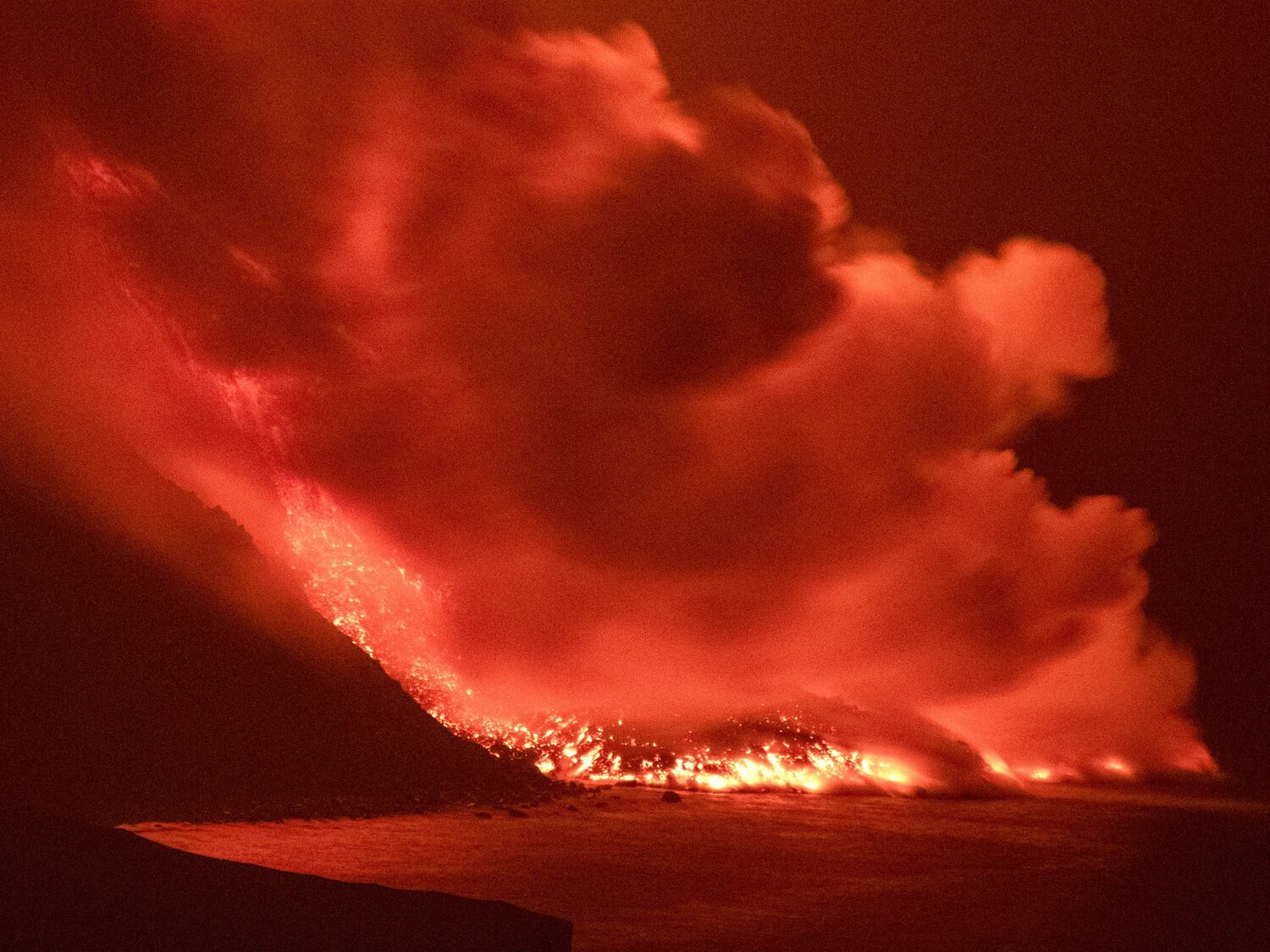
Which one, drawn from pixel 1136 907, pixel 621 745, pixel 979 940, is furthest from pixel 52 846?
pixel 621 745

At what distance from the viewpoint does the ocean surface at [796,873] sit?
1098cm

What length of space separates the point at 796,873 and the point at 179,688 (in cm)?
819

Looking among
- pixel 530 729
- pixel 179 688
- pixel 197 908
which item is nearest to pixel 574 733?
pixel 530 729

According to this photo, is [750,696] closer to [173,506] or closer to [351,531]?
[351,531]

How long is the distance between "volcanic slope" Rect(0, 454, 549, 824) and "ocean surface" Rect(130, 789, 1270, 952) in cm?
82

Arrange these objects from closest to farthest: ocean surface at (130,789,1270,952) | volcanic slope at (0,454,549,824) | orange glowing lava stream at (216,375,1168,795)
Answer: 1. ocean surface at (130,789,1270,952)
2. volcanic slope at (0,454,549,824)
3. orange glowing lava stream at (216,375,1168,795)

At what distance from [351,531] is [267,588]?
342 inches

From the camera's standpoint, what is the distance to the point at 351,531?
1109 inches

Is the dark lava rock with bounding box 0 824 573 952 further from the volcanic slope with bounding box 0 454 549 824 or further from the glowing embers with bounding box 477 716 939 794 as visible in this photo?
the glowing embers with bounding box 477 716 939 794

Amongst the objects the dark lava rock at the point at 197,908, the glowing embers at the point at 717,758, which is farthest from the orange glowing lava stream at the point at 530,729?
the dark lava rock at the point at 197,908

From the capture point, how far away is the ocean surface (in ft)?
36.0

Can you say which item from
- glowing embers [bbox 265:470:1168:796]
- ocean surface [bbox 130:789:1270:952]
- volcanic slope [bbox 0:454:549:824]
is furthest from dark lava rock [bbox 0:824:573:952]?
glowing embers [bbox 265:470:1168:796]

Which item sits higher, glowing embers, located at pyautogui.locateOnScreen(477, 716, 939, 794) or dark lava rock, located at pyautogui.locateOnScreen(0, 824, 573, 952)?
glowing embers, located at pyautogui.locateOnScreen(477, 716, 939, 794)

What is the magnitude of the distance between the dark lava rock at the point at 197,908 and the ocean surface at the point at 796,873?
6.17ft
